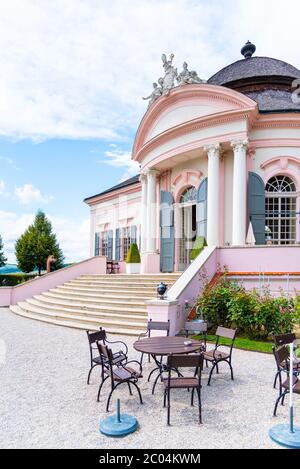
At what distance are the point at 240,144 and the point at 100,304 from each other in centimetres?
789

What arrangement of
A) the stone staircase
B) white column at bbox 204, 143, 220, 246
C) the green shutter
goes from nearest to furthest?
the stone staircase < white column at bbox 204, 143, 220, 246 < the green shutter

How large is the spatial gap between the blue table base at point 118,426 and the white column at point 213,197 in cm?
1011

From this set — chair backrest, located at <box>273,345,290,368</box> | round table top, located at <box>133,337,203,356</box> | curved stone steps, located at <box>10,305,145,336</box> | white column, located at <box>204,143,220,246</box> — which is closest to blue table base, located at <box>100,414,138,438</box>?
round table top, located at <box>133,337,203,356</box>

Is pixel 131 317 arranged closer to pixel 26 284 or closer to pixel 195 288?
pixel 195 288

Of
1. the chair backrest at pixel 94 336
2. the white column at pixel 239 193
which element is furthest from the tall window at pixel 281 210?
the chair backrest at pixel 94 336

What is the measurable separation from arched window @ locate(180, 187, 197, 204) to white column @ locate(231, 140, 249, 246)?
2.81 metres

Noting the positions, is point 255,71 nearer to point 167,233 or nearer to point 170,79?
point 170,79

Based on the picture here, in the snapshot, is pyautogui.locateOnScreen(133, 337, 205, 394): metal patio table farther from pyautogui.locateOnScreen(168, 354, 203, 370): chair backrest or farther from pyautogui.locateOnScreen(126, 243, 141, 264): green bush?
pyautogui.locateOnScreen(126, 243, 141, 264): green bush

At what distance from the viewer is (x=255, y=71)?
1719 cm

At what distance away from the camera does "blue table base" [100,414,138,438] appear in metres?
3.86

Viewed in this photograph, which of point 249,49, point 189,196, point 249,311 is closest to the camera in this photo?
point 249,311

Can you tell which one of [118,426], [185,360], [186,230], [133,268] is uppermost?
[186,230]

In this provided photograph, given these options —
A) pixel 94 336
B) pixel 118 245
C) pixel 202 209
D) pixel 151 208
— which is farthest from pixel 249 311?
pixel 118 245
